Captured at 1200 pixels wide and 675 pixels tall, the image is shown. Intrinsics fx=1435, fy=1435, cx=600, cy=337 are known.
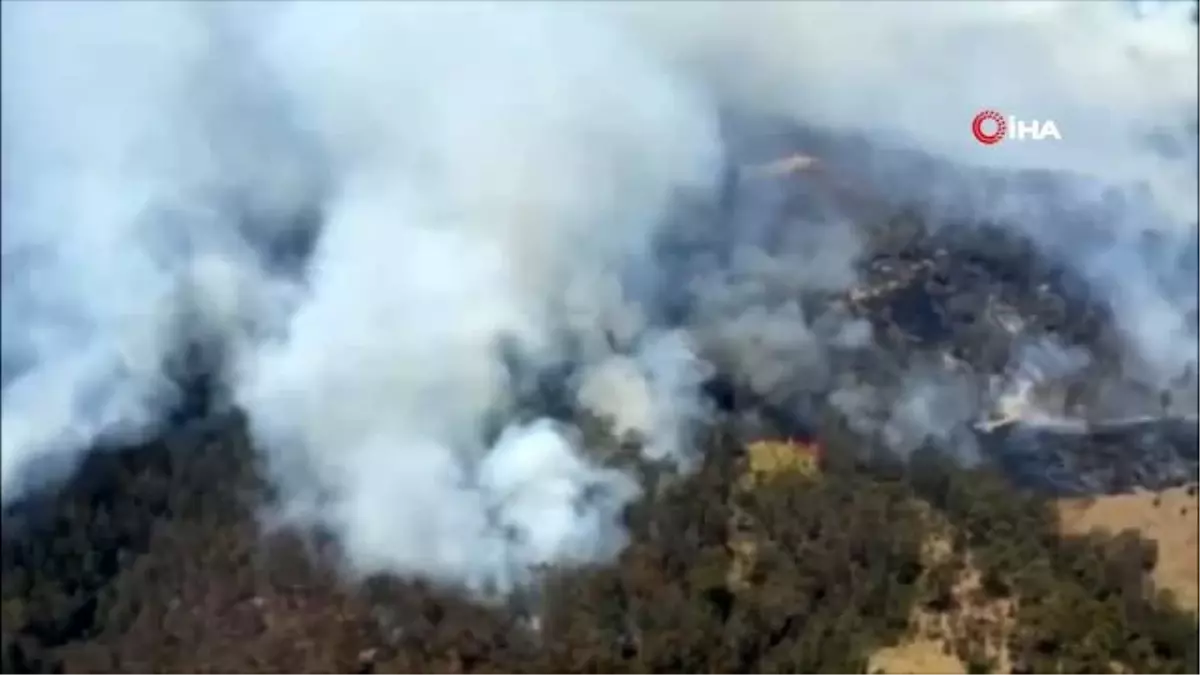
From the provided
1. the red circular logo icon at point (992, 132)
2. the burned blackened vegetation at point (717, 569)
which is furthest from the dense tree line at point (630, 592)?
the red circular logo icon at point (992, 132)

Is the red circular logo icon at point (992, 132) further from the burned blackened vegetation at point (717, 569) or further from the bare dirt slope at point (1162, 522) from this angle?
the bare dirt slope at point (1162, 522)

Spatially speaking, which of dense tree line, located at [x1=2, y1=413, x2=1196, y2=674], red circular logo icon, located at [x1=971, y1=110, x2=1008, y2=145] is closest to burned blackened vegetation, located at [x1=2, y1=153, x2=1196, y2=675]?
dense tree line, located at [x1=2, y1=413, x2=1196, y2=674]

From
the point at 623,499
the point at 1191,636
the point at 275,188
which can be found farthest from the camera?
the point at 275,188

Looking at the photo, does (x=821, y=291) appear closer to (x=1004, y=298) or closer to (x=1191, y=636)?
(x=1004, y=298)

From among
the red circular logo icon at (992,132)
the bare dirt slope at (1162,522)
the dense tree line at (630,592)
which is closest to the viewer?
the dense tree line at (630,592)

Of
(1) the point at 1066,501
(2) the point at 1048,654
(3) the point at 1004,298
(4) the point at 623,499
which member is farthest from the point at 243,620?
(3) the point at 1004,298

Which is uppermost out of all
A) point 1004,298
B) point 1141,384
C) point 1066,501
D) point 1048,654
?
point 1004,298

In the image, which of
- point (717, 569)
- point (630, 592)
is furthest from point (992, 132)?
point (630, 592)
